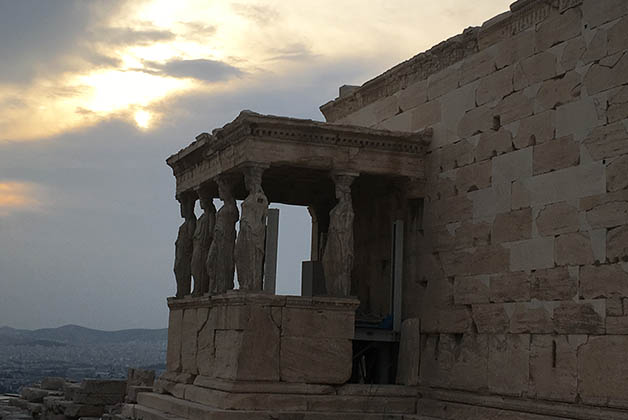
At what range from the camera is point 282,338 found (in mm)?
13266

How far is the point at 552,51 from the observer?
11.9m

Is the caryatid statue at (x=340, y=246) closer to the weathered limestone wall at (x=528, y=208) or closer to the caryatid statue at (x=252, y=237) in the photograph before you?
the caryatid statue at (x=252, y=237)

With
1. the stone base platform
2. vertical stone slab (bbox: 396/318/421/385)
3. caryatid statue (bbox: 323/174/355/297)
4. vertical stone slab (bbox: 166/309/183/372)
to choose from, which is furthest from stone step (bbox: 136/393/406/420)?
caryatid statue (bbox: 323/174/355/297)

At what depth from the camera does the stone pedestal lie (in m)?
13.1

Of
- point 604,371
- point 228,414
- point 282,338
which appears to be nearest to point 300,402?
point 282,338

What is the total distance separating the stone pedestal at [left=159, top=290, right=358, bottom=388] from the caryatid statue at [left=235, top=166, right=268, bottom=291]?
274 millimetres

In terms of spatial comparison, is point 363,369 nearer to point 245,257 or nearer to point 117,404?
point 245,257

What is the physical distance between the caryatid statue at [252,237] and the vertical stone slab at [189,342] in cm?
191

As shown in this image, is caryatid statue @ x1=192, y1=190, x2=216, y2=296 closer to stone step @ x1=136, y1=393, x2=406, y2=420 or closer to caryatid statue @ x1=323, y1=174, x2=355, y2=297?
stone step @ x1=136, y1=393, x2=406, y2=420

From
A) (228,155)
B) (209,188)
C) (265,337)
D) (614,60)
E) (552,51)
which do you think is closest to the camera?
(614,60)

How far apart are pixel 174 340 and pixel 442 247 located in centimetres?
474

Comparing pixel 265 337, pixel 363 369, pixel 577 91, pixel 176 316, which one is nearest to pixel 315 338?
pixel 265 337

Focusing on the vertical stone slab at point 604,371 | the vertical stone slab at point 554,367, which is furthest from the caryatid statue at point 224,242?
the vertical stone slab at point 604,371

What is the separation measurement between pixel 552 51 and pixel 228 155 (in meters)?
4.69
